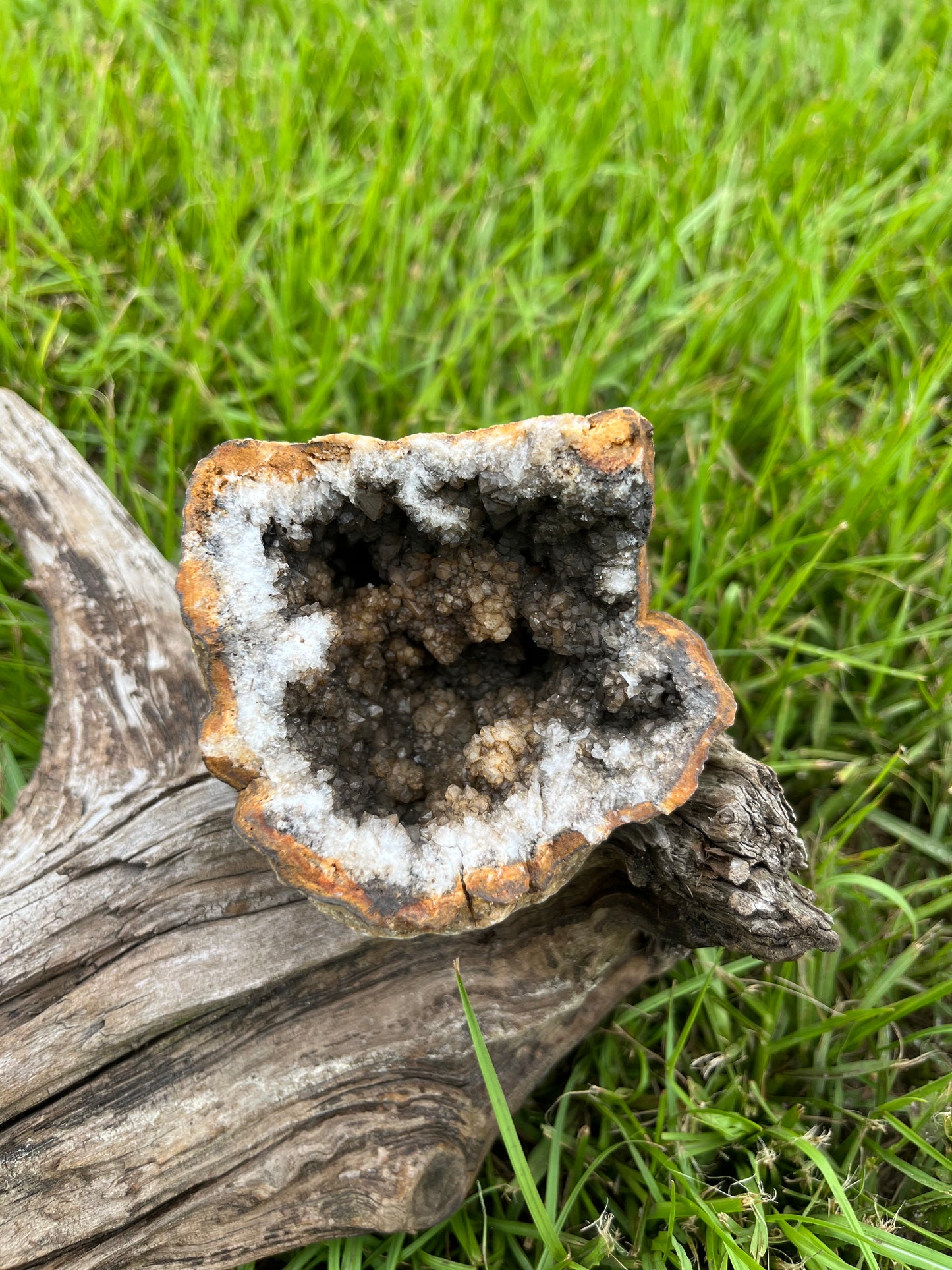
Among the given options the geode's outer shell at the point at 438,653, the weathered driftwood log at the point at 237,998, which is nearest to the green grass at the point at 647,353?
the weathered driftwood log at the point at 237,998

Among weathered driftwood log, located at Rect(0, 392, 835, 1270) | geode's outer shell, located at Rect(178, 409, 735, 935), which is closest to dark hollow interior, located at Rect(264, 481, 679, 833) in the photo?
geode's outer shell, located at Rect(178, 409, 735, 935)

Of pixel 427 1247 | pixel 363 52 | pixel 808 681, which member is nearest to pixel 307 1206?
pixel 427 1247

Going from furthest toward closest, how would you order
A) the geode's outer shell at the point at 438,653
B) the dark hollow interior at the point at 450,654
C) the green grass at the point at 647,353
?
the green grass at the point at 647,353 → the dark hollow interior at the point at 450,654 → the geode's outer shell at the point at 438,653

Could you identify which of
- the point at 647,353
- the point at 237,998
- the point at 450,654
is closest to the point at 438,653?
the point at 450,654

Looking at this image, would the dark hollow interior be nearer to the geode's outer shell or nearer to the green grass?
the geode's outer shell

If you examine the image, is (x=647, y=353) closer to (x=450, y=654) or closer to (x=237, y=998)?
(x=450, y=654)

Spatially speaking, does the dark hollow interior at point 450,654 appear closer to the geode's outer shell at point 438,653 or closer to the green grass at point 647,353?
the geode's outer shell at point 438,653

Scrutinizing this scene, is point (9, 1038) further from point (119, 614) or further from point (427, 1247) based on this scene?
point (427, 1247)
